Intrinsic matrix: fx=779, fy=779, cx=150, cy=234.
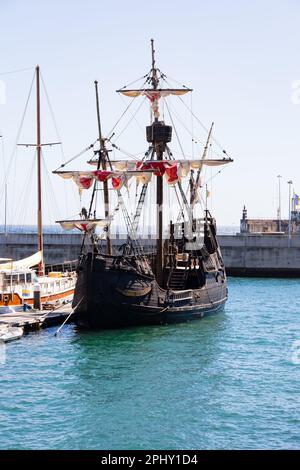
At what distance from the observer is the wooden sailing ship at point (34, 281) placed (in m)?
44.7

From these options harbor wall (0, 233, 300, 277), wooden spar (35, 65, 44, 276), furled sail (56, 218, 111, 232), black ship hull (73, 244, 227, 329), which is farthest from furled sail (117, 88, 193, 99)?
harbor wall (0, 233, 300, 277)

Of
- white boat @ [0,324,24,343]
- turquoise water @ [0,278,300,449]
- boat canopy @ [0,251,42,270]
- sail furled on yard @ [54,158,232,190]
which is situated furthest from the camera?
sail furled on yard @ [54,158,232,190]

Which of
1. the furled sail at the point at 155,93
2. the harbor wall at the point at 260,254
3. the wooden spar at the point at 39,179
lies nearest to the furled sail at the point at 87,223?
the wooden spar at the point at 39,179

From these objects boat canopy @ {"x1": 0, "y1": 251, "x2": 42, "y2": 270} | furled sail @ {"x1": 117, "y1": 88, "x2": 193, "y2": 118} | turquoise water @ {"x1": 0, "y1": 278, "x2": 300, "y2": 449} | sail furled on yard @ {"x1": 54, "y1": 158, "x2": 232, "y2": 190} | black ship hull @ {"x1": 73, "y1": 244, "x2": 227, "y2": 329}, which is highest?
furled sail @ {"x1": 117, "y1": 88, "x2": 193, "y2": 118}

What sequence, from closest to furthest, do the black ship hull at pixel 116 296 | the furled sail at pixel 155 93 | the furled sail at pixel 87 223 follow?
the black ship hull at pixel 116 296 → the furled sail at pixel 87 223 → the furled sail at pixel 155 93

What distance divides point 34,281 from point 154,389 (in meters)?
19.2

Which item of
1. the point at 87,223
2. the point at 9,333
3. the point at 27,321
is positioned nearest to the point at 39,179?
the point at 87,223

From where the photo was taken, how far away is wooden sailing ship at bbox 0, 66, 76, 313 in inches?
1759

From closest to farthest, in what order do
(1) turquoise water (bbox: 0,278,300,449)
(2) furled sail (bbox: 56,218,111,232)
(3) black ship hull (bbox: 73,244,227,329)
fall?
(1) turquoise water (bbox: 0,278,300,449) → (3) black ship hull (bbox: 73,244,227,329) → (2) furled sail (bbox: 56,218,111,232)

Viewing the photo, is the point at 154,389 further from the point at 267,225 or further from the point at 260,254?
the point at 267,225

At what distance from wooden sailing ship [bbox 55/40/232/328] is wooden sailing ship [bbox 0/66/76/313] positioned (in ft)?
11.1

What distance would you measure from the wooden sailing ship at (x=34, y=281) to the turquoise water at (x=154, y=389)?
13.1 ft

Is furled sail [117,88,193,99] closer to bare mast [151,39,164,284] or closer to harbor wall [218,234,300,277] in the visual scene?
bare mast [151,39,164,284]

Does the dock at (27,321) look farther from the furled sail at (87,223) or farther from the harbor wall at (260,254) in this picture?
the harbor wall at (260,254)
